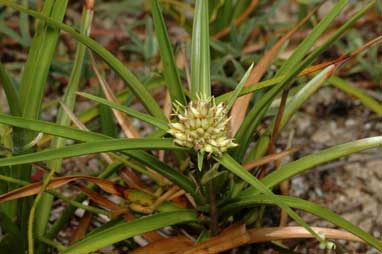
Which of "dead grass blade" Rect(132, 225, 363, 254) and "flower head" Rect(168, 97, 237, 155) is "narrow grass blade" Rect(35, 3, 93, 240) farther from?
"flower head" Rect(168, 97, 237, 155)

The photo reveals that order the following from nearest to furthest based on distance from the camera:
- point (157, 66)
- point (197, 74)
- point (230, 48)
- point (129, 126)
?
point (197, 74) → point (129, 126) → point (230, 48) → point (157, 66)

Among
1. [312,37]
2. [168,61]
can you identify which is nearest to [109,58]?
[168,61]

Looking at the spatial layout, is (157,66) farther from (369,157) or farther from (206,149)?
(206,149)

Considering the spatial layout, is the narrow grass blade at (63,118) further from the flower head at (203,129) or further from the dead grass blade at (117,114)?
the flower head at (203,129)

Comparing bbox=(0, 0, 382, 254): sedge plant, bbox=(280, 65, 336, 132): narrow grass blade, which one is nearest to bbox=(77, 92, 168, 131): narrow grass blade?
bbox=(0, 0, 382, 254): sedge plant

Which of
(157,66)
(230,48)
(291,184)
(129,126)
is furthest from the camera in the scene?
(157,66)

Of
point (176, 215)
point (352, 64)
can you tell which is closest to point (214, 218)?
point (176, 215)

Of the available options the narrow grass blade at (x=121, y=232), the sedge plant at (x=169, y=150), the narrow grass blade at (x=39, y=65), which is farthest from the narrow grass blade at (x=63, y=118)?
the narrow grass blade at (x=121, y=232)

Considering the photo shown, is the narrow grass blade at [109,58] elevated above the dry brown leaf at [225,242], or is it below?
above
